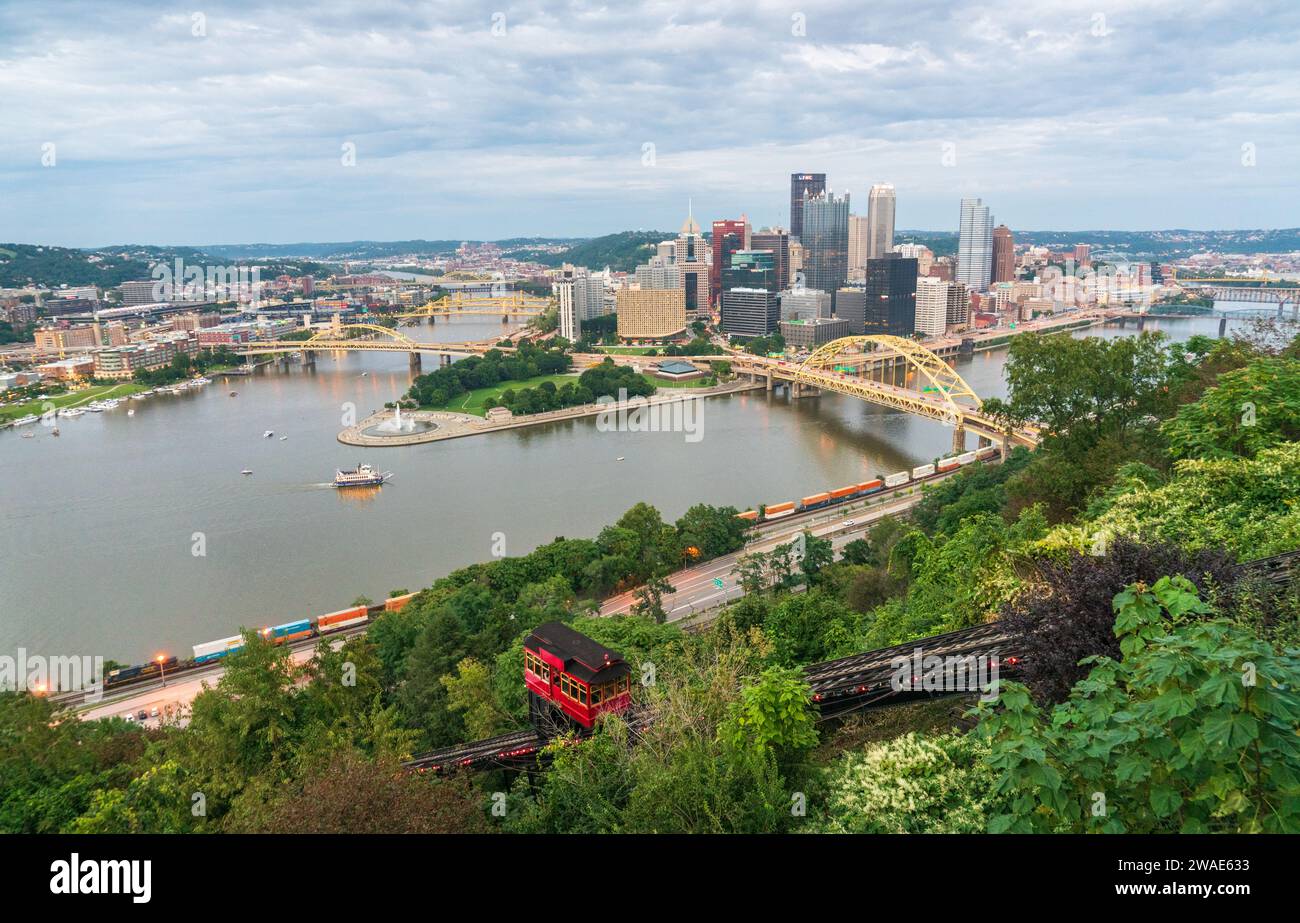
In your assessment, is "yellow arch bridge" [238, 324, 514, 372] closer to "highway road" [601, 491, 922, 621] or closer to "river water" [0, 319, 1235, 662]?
"river water" [0, 319, 1235, 662]

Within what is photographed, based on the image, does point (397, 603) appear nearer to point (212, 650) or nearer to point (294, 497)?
point (212, 650)

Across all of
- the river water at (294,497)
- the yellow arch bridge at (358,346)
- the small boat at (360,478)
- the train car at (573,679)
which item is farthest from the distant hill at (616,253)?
the train car at (573,679)

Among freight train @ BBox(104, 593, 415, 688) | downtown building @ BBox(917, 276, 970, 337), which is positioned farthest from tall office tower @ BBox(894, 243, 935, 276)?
freight train @ BBox(104, 593, 415, 688)

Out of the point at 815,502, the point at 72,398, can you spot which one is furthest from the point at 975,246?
the point at 72,398

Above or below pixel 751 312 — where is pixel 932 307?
above

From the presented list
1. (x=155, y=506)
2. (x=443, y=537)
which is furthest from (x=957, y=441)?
(x=155, y=506)

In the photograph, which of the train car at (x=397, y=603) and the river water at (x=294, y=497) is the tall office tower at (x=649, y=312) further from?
the train car at (x=397, y=603)

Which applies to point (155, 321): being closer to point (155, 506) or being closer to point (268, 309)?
point (268, 309)

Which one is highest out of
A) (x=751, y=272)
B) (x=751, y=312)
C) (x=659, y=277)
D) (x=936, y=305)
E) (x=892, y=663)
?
(x=751, y=272)
